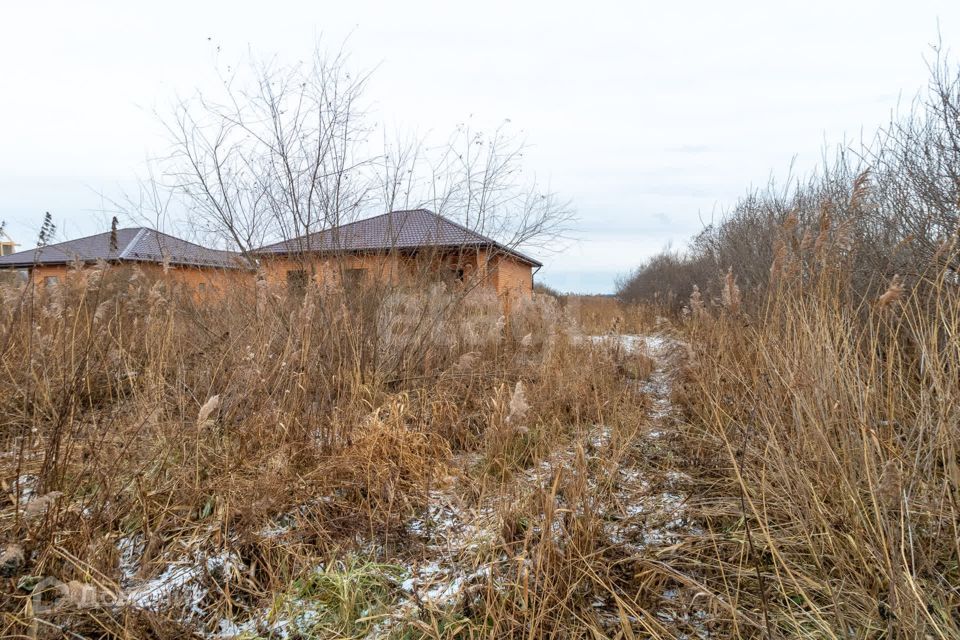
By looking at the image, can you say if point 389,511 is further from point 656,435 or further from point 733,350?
point 733,350

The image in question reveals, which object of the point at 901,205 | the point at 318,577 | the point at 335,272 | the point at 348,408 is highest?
the point at 901,205

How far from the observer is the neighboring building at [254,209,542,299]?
13.3ft

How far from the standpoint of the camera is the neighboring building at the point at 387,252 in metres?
4.06

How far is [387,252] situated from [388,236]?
14cm

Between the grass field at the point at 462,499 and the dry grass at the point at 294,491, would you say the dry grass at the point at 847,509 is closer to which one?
the grass field at the point at 462,499

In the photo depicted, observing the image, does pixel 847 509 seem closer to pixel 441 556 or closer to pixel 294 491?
pixel 441 556

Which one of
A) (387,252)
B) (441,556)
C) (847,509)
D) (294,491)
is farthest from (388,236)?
(847,509)

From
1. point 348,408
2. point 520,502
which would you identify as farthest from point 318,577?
point 348,408

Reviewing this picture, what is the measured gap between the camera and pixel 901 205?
13.1ft

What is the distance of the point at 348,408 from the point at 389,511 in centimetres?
83

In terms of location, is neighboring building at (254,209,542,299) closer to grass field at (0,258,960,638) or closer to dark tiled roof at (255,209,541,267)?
dark tiled roof at (255,209,541,267)

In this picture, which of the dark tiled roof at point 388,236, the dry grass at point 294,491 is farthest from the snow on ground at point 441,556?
the dark tiled roof at point 388,236

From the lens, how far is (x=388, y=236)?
4344mm

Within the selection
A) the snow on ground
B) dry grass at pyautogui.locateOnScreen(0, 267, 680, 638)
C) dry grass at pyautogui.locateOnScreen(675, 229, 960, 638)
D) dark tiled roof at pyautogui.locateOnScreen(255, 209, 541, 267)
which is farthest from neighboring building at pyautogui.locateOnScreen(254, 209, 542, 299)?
dry grass at pyautogui.locateOnScreen(675, 229, 960, 638)
